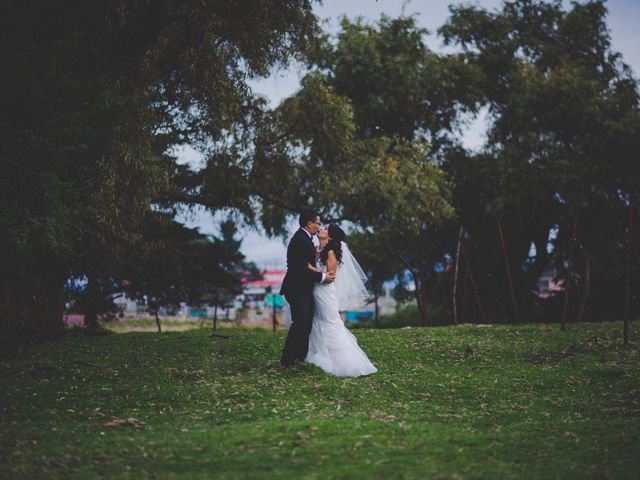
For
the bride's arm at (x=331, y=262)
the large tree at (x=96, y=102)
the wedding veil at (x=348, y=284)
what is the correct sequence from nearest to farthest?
1. the large tree at (x=96, y=102)
2. the bride's arm at (x=331, y=262)
3. the wedding veil at (x=348, y=284)

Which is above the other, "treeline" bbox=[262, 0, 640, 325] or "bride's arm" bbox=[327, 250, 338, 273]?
"treeline" bbox=[262, 0, 640, 325]

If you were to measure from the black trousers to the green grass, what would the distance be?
0.33 m

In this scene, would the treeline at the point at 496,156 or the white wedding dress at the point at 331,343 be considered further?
the treeline at the point at 496,156

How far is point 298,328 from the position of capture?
444 inches

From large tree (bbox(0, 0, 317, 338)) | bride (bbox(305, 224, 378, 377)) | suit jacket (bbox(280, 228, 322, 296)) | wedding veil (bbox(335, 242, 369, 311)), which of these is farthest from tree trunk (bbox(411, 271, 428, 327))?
suit jacket (bbox(280, 228, 322, 296))

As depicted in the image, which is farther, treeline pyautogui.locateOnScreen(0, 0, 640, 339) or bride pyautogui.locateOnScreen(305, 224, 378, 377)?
bride pyautogui.locateOnScreen(305, 224, 378, 377)

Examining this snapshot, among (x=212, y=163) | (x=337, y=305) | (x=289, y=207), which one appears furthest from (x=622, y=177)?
(x=337, y=305)

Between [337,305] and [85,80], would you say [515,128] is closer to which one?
[337,305]

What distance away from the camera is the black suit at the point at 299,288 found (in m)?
11.2

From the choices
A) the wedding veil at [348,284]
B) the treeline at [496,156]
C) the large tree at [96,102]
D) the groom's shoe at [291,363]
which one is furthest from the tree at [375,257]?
the groom's shoe at [291,363]

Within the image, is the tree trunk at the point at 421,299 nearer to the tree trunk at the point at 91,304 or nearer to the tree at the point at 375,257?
the tree at the point at 375,257

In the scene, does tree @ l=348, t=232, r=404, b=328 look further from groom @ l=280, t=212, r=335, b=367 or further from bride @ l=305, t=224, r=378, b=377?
groom @ l=280, t=212, r=335, b=367

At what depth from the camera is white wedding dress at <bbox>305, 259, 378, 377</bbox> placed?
36.8ft

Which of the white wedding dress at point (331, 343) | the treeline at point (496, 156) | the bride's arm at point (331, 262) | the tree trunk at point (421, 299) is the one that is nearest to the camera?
the white wedding dress at point (331, 343)
